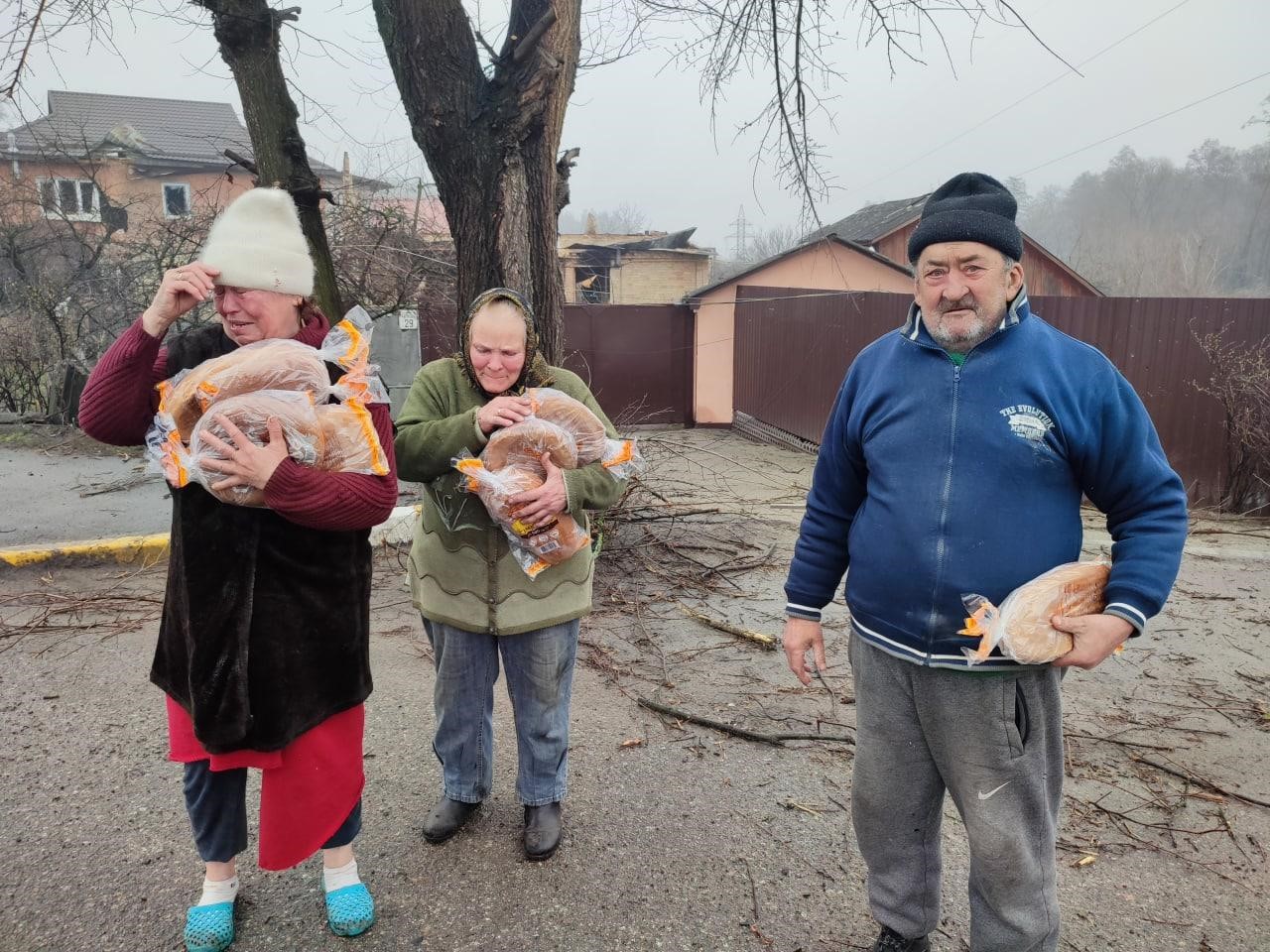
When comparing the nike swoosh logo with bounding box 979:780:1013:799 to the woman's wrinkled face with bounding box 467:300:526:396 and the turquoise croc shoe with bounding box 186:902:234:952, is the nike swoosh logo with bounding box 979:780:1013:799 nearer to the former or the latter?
the woman's wrinkled face with bounding box 467:300:526:396

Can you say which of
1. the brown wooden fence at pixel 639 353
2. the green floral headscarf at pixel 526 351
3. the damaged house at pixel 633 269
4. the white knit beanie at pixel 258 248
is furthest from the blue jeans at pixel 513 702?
the damaged house at pixel 633 269

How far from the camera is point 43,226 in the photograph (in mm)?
14938

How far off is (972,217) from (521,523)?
4.71 feet

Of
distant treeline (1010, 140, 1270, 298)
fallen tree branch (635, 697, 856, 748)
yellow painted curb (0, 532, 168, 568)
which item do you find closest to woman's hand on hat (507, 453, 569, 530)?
fallen tree branch (635, 697, 856, 748)

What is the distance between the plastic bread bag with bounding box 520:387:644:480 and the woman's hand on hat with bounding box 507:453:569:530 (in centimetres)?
7

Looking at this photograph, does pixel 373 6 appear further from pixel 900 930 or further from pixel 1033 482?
pixel 900 930

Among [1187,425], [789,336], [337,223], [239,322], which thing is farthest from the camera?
[789,336]

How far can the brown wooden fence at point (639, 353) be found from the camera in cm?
1606

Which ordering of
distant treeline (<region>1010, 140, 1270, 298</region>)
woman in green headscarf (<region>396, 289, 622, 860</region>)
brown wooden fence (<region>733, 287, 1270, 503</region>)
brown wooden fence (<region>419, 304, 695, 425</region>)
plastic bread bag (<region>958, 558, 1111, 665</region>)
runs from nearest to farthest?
plastic bread bag (<region>958, 558, 1111, 665</region>)
woman in green headscarf (<region>396, 289, 622, 860</region>)
brown wooden fence (<region>733, 287, 1270, 503</region>)
brown wooden fence (<region>419, 304, 695, 425</region>)
distant treeline (<region>1010, 140, 1270, 298</region>)

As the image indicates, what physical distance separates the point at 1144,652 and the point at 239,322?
15.6 ft

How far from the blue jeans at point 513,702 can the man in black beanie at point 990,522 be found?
106 centimetres

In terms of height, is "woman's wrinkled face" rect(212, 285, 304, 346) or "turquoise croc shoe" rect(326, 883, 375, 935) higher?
"woman's wrinkled face" rect(212, 285, 304, 346)

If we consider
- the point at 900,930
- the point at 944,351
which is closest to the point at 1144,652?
the point at 900,930

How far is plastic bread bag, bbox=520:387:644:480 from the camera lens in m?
2.56
